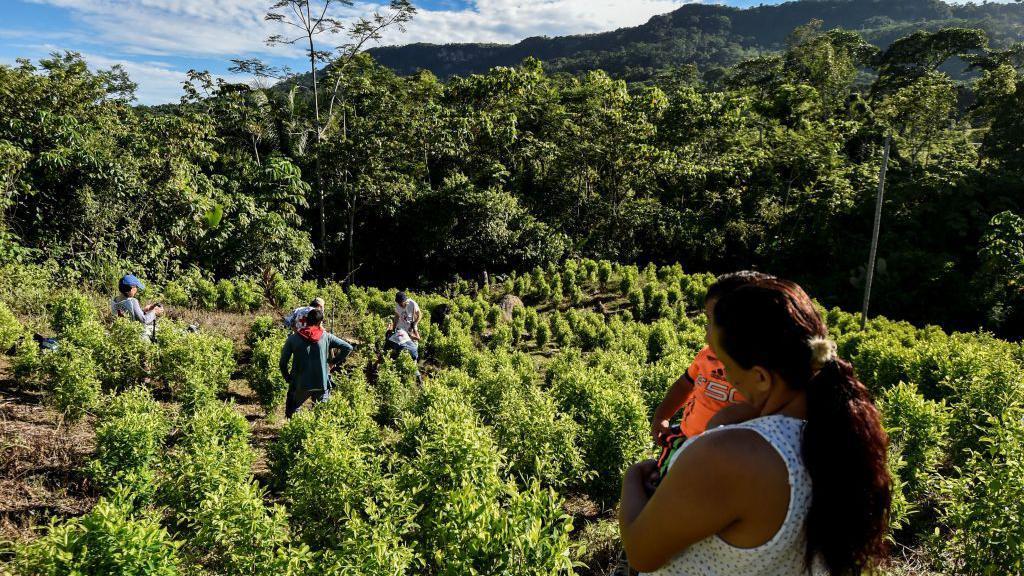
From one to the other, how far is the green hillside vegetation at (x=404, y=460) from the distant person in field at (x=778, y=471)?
1371mm

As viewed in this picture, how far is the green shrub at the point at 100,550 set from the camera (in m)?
2.38

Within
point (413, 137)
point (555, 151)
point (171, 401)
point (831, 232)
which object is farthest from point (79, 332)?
point (831, 232)

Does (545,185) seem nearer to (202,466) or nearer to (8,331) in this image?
(8,331)

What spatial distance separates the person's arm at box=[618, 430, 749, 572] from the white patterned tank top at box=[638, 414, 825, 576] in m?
0.04

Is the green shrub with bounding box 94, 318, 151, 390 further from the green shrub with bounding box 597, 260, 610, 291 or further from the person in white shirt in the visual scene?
the green shrub with bounding box 597, 260, 610, 291

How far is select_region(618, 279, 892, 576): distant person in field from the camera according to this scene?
3.71 ft

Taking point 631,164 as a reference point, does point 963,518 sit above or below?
below

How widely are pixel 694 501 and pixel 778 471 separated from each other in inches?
7.0

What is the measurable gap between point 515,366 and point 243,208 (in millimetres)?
10169

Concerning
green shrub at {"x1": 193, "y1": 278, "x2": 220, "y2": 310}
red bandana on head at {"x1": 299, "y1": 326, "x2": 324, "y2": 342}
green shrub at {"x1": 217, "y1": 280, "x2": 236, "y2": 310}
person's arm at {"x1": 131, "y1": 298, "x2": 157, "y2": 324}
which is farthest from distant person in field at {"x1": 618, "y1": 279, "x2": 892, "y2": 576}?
green shrub at {"x1": 217, "y1": 280, "x2": 236, "y2": 310}

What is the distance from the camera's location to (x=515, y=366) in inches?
332

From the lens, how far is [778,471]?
1.13 m

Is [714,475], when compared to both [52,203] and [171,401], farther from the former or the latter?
[52,203]

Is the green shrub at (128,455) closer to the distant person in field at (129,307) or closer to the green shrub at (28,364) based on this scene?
the green shrub at (28,364)
